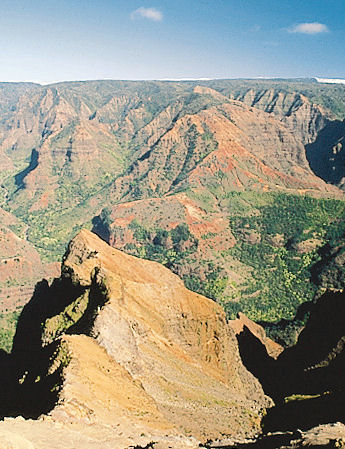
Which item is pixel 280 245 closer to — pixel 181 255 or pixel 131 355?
pixel 181 255

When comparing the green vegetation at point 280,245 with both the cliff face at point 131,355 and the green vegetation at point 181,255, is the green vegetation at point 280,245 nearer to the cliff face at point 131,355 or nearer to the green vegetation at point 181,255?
the green vegetation at point 181,255

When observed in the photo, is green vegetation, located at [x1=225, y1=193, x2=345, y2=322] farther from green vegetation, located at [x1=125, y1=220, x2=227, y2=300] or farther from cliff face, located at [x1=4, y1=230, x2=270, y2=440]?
cliff face, located at [x1=4, y1=230, x2=270, y2=440]

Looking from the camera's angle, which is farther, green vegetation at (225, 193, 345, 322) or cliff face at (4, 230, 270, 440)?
green vegetation at (225, 193, 345, 322)

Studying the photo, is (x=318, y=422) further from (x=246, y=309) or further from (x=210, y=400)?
(x=246, y=309)

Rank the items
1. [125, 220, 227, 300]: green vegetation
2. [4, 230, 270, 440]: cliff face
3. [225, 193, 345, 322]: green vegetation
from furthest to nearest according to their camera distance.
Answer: [125, 220, 227, 300]: green vegetation
[225, 193, 345, 322]: green vegetation
[4, 230, 270, 440]: cliff face

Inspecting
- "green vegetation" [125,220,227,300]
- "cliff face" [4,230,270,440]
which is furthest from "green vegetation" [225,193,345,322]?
"cliff face" [4,230,270,440]

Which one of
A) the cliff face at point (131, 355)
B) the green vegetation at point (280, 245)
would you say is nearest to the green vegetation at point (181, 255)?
the green vegetation at point (280, 245)

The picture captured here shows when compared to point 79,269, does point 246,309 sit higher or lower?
lower

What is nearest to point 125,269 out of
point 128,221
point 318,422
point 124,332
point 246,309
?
point 124,332
